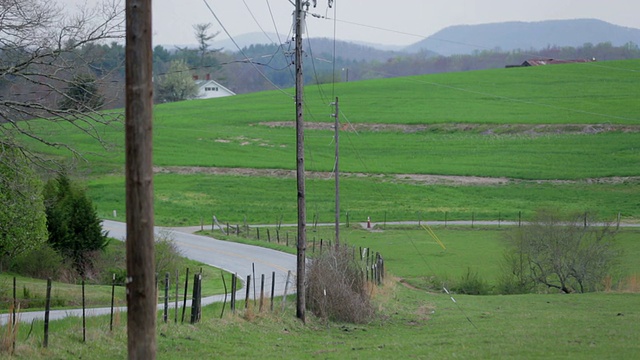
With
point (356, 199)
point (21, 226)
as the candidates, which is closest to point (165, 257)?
point (21, 226)

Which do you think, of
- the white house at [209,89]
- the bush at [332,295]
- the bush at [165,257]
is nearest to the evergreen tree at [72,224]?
the bush at [165,257]

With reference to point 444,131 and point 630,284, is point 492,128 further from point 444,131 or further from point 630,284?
point 630,284

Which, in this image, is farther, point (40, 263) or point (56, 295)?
point (40, 263)

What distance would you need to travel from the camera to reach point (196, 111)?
358 ft

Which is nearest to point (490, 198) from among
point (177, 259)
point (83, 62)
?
point (177, 259)

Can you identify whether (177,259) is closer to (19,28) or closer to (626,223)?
(19,28)

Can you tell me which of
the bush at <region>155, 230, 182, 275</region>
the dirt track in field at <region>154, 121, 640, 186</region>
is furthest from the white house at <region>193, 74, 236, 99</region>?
the bush at <region>155, 230, 182, 275</region>

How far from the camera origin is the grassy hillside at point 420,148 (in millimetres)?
59719

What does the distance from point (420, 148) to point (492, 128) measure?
31.1ft

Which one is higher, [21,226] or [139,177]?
[139,177]

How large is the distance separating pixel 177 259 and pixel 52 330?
18.6m

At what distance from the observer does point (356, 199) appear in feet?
204

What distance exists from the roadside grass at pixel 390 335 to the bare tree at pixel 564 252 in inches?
280

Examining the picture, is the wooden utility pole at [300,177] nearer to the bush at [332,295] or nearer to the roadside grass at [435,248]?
the bush at [332,295]
